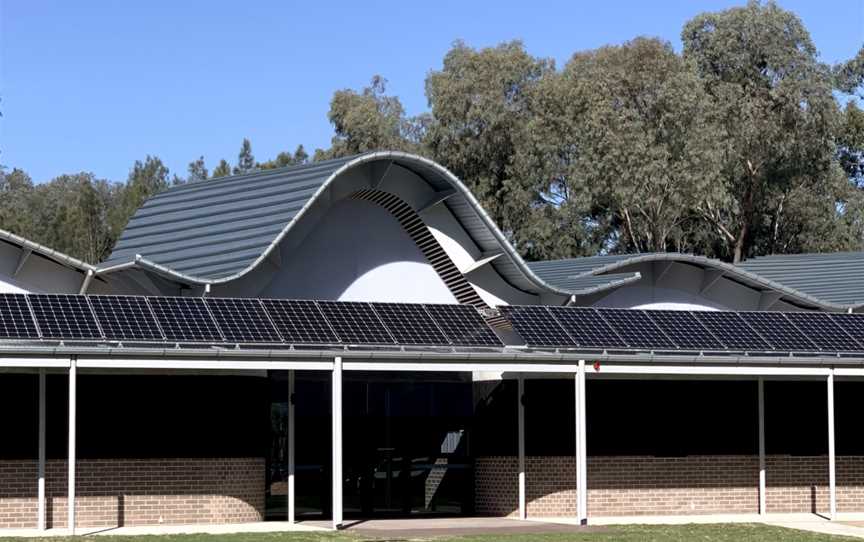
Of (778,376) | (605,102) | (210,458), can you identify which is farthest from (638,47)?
(210,458)

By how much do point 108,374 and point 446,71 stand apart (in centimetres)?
4424

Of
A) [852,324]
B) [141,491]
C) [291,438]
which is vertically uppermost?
[852,324]

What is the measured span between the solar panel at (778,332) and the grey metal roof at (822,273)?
4180 mm

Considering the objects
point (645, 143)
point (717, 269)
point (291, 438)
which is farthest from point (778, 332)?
point (645, 143)

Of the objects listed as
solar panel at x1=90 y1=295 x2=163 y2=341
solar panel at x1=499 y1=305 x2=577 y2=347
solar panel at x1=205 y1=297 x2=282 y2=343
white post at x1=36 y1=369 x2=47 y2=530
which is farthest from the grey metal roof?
white post at x1=36 y1=369 x2=47 y2=530

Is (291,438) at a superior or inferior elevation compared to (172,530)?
superior

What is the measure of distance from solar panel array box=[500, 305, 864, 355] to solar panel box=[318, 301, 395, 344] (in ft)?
7.57

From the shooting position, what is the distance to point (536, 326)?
26.1 meters

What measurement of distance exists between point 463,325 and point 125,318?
210 inches

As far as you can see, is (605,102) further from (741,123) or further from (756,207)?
(756,207)

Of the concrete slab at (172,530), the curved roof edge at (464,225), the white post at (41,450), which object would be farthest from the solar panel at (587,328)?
the white post at (41,450)

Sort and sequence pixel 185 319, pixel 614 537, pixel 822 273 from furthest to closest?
1. pixel 822 273
2. pixel 185 319
3. pixel 614 537

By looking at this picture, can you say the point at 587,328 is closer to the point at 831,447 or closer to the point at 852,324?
the point at 831,447

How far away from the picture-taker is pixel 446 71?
67250 mm
